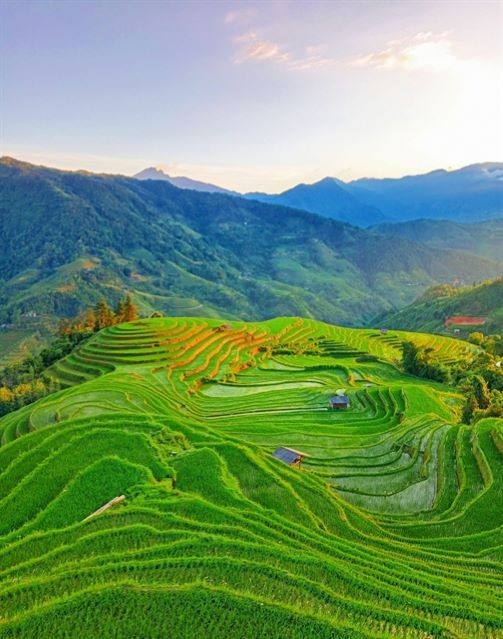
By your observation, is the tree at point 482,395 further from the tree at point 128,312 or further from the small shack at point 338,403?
the tree at point 128,312

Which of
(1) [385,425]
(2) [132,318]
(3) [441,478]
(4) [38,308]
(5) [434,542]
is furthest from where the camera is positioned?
(4) [38,308]

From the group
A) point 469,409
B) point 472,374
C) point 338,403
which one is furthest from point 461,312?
point 338,403

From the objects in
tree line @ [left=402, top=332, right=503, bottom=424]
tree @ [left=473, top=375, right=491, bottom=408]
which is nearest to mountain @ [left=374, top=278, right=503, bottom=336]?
tree line @ [left=402, top=332, right=503, bottom=424]

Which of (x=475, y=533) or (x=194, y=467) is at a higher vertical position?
(x=194, y=467)

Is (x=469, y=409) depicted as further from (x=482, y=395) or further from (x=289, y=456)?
(x=289, y=456)

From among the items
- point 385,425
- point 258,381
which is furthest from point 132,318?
point 385,425

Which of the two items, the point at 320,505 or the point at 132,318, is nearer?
the point at 320,505

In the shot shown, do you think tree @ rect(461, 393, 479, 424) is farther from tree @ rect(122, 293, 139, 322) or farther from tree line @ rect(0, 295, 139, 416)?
tree @ rect(122, 293, 139, 322)

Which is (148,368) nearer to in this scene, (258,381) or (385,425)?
(258,381)
